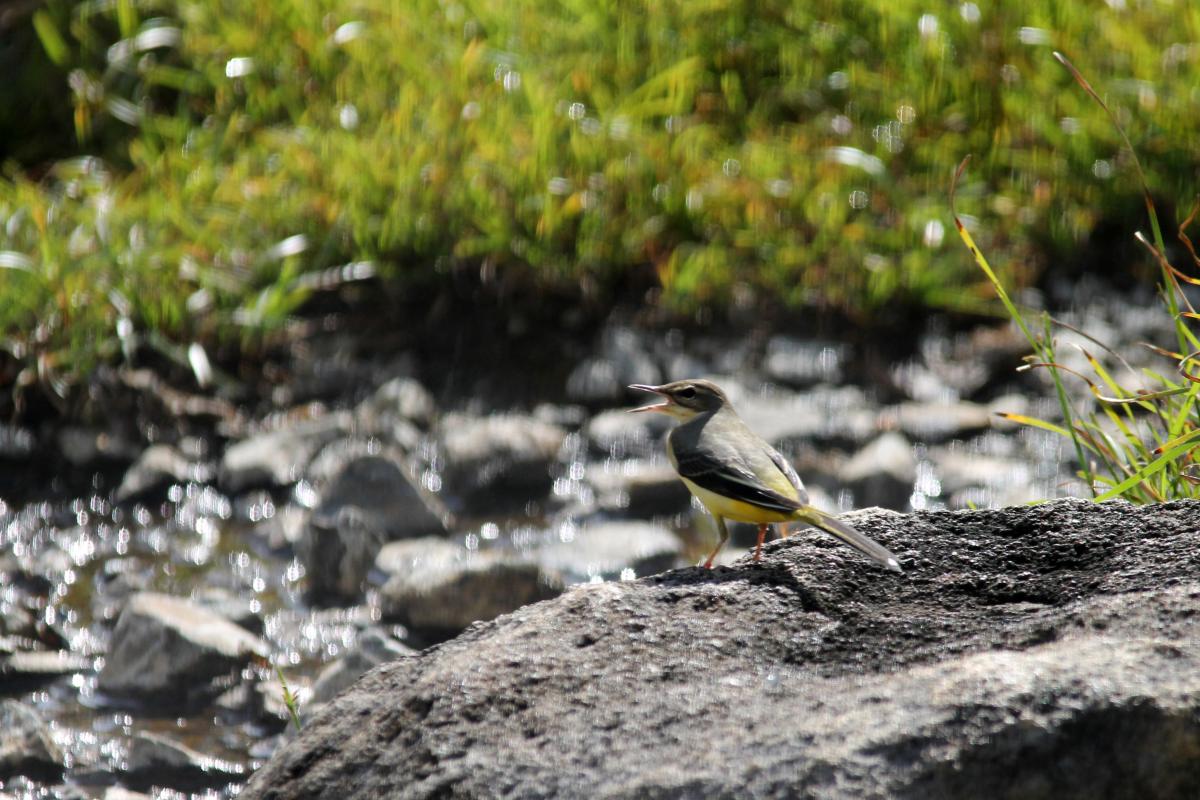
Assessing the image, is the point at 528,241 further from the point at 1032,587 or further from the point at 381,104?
the point at 1032,587

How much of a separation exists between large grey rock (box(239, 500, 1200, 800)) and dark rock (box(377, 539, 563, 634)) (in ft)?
6.98

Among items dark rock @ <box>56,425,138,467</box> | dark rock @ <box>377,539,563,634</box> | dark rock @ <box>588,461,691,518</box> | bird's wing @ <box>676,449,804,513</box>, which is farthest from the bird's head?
dark rock @ <box>56,425,138,467</box>

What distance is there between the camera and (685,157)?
7.43 metres

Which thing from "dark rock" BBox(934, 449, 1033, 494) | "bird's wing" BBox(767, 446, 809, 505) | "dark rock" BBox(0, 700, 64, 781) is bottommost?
"dark rock" BBox(934, 449, 1033, 494)

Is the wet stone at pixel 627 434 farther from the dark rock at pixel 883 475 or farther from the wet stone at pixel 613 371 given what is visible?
the dark rock at pixel 883 475

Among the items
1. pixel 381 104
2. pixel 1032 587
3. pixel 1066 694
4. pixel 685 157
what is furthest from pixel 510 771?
pixel 381 104

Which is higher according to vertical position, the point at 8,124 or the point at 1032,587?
the point at 8,124

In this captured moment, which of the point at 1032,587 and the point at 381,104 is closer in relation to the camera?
the point at 1032,587

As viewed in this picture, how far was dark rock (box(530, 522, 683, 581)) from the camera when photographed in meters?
5.55

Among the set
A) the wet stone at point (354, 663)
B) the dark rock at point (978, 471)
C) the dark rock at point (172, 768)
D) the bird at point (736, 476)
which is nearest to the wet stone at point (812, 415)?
the dark rock at point (978, 471)

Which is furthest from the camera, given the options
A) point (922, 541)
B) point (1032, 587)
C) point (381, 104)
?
point (381, 104)

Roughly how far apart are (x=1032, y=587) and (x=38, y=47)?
8.12 metres

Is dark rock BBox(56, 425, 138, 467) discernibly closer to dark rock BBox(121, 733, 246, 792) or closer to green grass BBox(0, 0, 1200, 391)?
green grass BBox(0, 0, 1200, 391)

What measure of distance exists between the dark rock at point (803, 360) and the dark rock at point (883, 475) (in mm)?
706
